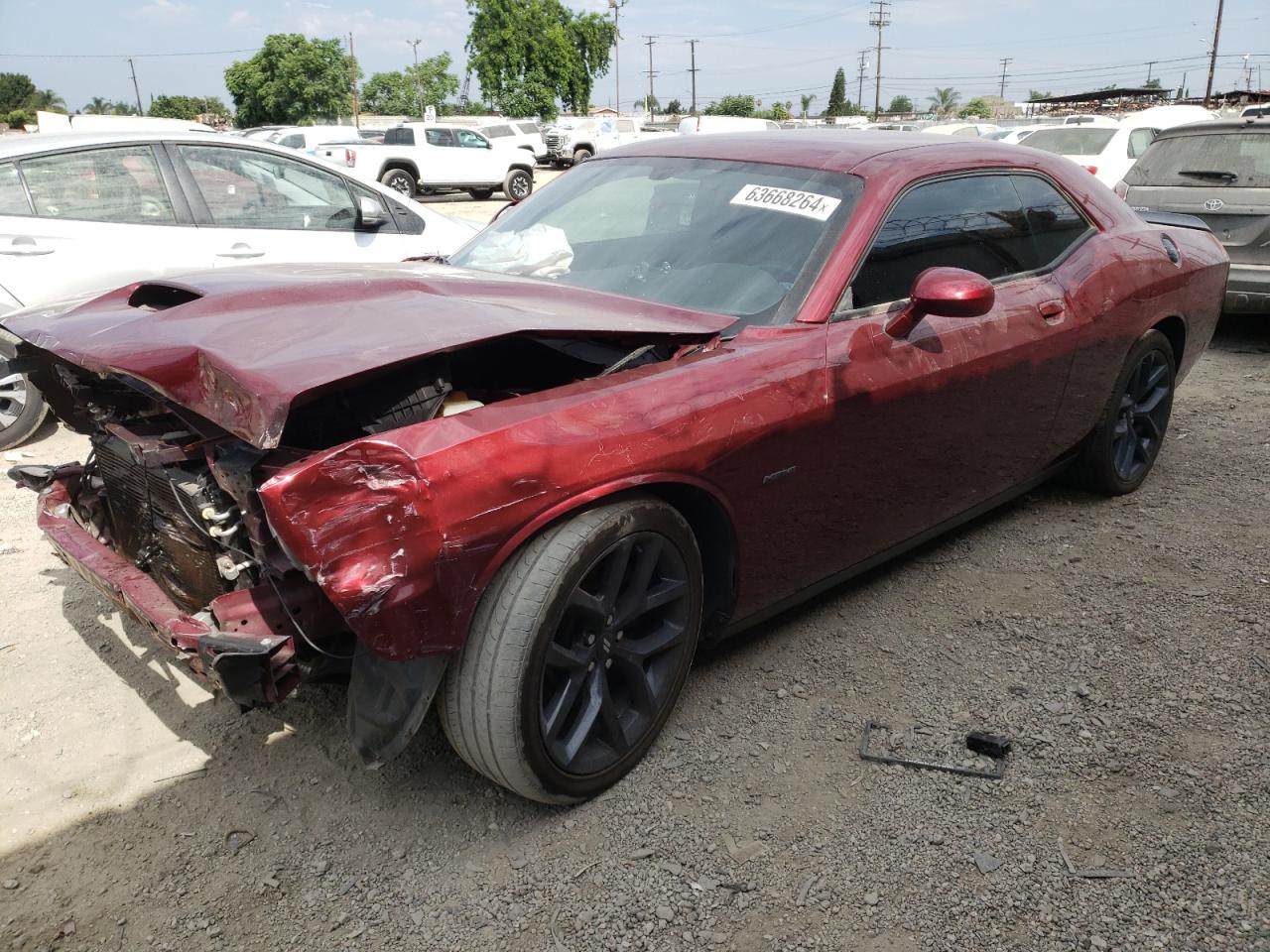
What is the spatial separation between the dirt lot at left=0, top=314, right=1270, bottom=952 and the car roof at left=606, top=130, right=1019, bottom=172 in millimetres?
1530

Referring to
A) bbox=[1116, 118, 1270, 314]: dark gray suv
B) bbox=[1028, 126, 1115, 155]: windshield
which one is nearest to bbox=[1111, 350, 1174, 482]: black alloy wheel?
bbox=[1116, 118, 1270, 314]: dark gray suv

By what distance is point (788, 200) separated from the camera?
3.01m

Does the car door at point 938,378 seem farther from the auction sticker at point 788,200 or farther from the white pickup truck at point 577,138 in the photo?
the white pickup truck at point 577,138

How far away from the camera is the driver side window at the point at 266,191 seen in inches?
213

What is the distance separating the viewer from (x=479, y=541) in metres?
2.01

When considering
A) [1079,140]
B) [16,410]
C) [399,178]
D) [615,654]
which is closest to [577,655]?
[615,654]

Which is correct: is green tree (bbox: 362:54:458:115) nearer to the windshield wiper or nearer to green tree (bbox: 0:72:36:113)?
green tree (bbox: 0:72:36:113)

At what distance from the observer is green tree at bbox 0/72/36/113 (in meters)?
73.7

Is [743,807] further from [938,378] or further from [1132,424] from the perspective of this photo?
[1132,424]

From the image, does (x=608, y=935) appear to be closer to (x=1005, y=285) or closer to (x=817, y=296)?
(x=817, y=296)

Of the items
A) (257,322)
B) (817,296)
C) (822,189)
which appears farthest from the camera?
(822,189)

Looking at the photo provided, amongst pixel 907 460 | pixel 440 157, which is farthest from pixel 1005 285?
pixel 440 157

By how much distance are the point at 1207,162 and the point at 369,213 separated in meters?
6.21

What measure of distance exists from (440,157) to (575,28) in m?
46.5
